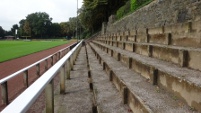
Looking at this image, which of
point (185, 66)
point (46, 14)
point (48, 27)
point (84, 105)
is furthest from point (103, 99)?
point (46, 14)

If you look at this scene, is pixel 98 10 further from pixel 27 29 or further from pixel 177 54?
pixel 27 29

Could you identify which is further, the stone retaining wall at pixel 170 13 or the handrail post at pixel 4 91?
the stone retaining wall at pixel 170 13

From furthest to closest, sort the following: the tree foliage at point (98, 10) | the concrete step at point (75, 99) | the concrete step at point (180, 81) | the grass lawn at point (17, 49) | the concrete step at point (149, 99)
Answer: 1. the tree foliage at point (98, 10)
2. the grass lawn at point (17, 49)
3. the concrete step at point (75, 99)
4. the concrete step at point (149, 99)
5. the concrete step at point (180, 81)

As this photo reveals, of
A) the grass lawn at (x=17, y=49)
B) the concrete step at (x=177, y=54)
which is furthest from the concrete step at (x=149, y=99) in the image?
the grass lawn at (x=17, y=49)

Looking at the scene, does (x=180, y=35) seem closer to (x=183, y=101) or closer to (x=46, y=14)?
(x=183, y=101)

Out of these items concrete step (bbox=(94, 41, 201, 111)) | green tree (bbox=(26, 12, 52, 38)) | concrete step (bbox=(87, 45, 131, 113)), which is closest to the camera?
concrete step (bbox=(94, 41, 201, 111))

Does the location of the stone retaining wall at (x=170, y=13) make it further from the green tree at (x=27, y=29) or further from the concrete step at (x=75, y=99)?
the green tree at (x=27, y=29)

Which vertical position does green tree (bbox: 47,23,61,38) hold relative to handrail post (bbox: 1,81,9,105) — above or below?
above

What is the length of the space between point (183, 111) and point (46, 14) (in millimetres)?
129625

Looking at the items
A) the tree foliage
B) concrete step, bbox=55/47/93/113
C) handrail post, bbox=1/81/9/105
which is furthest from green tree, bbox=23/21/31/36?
concrete step, bbox=55/47/93/113

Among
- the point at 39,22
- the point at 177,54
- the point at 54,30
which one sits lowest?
the point at 177,54

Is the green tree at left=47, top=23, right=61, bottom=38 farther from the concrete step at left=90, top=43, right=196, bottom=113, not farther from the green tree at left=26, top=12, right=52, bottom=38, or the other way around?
the concrete step at left=90, top=43, right=196, bottom=113

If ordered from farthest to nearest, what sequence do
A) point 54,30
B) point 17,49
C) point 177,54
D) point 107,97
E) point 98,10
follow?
point 54,30
point 98,10
point 17,49
point 107,97
point 177,54

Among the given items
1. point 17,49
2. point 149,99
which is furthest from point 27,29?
point 149,99
